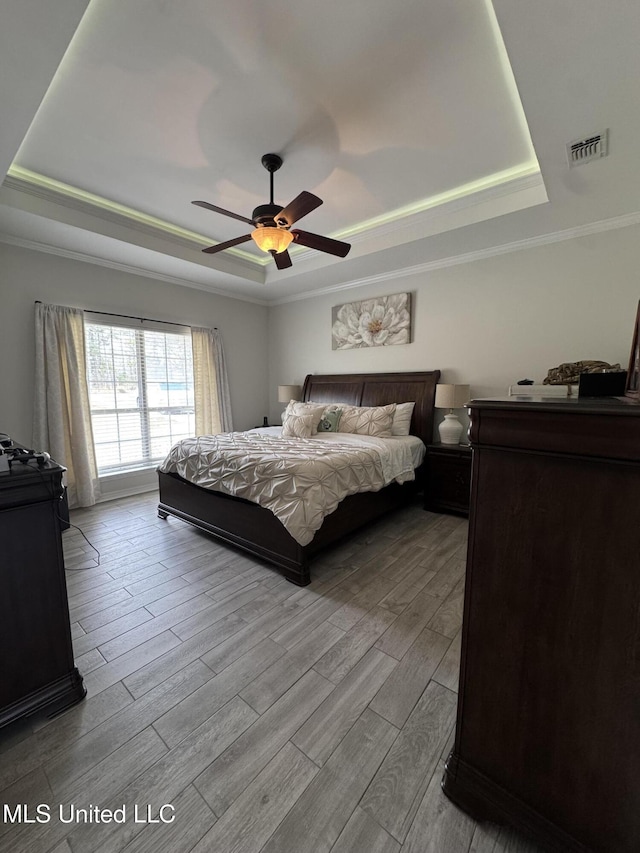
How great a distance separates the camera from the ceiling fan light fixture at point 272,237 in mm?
2371

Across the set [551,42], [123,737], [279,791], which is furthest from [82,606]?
[551,42]

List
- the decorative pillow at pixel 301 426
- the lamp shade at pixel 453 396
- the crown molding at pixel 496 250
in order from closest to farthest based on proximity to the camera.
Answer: the crown molding at pixel 496 250
the lamp shade at pixel 453 396
the decorative pillow at pixel 301 426

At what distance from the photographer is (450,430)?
376 cm

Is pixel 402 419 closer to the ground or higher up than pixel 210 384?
closer to the ground

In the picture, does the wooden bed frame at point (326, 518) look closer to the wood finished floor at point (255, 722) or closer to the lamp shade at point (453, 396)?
the wood finished floor at point (255, 722)

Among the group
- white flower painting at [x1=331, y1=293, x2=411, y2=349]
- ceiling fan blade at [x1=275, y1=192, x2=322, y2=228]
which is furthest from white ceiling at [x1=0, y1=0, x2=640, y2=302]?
white flower painting at [x1=331, y1=293, x2=411, y2=349]

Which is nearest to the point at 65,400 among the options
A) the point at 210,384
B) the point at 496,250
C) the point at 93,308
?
the point at 93,308

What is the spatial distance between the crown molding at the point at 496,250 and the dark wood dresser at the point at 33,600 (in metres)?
4.05

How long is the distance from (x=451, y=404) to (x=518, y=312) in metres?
1.15

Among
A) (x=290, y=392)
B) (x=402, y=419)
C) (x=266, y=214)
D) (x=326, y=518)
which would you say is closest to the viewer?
(x=266, y=214)

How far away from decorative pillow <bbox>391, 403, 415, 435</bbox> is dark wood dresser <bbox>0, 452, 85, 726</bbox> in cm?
324

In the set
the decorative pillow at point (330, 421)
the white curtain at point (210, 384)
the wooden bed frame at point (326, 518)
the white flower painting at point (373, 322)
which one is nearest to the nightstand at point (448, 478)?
the wooden bed frame at point (326, 518)

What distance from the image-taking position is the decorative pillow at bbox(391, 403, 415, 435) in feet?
13.1

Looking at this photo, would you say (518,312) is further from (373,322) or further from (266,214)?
(266,214)
